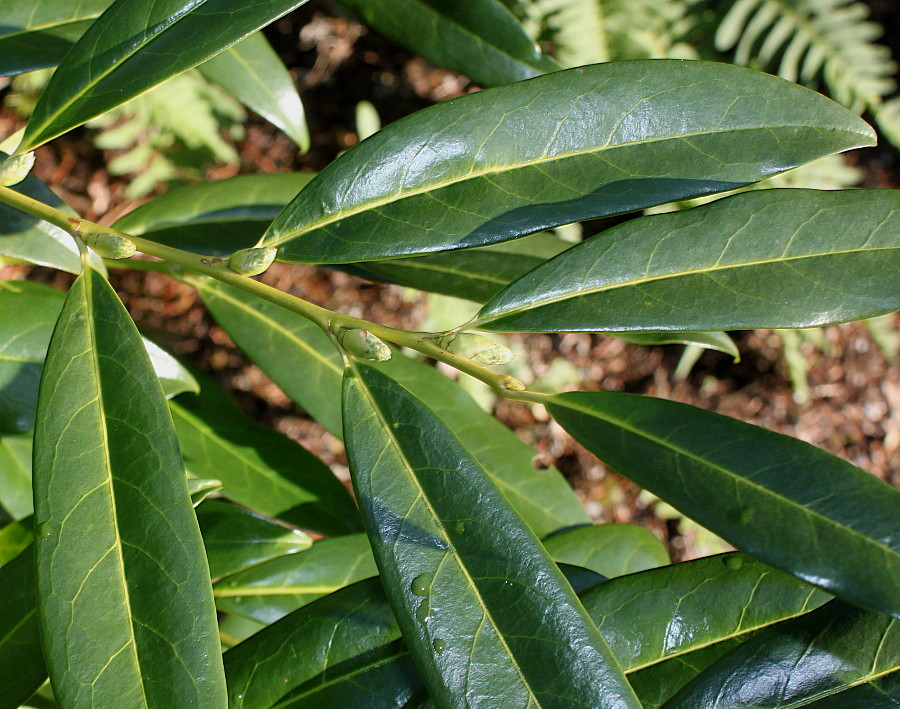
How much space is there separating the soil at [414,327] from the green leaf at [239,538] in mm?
1457

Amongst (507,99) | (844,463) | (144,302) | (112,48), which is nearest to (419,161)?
(507,99)

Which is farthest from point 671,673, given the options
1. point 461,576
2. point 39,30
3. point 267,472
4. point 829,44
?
point 829,44

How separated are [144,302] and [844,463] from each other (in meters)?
2.31

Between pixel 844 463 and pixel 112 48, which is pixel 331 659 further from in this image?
pixel 112 48

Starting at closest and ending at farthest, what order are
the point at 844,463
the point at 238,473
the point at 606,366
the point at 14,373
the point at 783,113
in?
the point at 844,463
the point at 783,113
the point at 14,373
the point at 238,473
the point at 606,366

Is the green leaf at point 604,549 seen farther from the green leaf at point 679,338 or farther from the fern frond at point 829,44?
the fern frond at point 829,44

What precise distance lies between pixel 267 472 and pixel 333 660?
43 cm

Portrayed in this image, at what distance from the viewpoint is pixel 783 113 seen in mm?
723

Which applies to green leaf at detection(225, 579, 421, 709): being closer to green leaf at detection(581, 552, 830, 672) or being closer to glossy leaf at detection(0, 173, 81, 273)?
green leaf at detection(581, 552, 830, 672)

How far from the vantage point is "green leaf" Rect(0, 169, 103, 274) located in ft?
2.98

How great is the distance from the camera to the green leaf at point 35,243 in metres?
0.91

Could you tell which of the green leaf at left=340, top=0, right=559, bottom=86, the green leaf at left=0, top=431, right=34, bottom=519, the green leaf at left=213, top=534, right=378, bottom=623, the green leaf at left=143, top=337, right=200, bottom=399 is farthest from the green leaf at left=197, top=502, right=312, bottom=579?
the green leaf at left=340, top=0, right=559, bottom=86

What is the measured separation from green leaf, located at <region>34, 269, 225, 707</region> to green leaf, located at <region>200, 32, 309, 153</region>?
574 mm

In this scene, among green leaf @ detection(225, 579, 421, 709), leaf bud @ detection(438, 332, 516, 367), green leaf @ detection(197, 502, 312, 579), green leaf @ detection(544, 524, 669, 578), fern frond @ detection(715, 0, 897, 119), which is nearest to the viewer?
leaf bud @ detection(438, 332, 516, 367)
